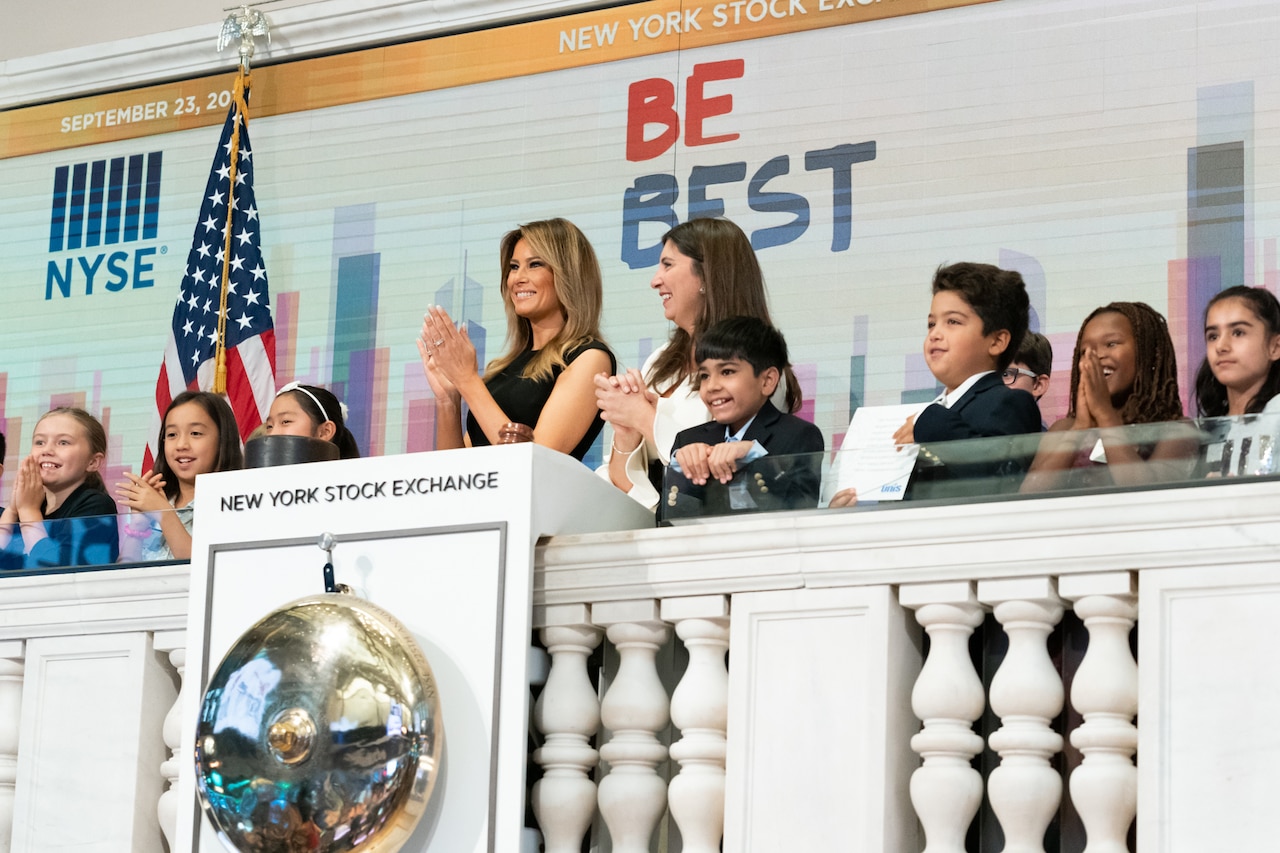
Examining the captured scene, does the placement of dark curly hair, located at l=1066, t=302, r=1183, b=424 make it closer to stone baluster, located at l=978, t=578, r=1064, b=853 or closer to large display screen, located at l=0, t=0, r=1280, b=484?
stone baluster, located at l=978, t=578, r=1064, b=853

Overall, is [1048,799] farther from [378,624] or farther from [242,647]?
[242,647]

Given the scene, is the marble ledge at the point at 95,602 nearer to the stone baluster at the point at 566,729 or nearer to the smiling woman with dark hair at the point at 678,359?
the stone baluster at the point at 566,729

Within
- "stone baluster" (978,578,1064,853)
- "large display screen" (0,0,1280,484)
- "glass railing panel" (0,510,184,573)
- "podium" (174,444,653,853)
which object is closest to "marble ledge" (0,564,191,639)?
"glass railing panel" (0,510,184,573)

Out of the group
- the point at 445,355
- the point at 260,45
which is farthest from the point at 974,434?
the point at 260,45

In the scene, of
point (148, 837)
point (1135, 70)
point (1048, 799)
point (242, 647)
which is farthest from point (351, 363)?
point (1048, 799)

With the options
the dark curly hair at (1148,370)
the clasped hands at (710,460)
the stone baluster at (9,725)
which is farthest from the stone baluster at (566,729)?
the dark curly hair at (1148,370)

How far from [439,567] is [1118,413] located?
4.35 ft

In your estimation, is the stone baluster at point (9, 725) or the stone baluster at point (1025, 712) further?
the stone baluster at point (9, 725)

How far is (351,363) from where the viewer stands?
234 inches

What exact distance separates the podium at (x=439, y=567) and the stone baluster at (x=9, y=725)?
0.50 meters

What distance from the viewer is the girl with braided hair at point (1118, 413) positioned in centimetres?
206

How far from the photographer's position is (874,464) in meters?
2.24

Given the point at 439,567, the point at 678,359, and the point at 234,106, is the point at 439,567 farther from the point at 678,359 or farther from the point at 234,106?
the point at 234,106

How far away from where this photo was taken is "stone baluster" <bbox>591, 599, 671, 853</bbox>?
89.6 inches
